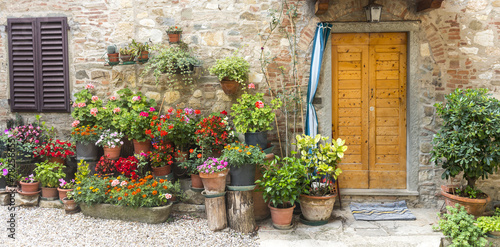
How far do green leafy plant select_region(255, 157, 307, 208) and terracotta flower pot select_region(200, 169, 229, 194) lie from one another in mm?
399

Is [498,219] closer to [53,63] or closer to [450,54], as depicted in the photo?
[450,54]

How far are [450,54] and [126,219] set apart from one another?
4764 mm

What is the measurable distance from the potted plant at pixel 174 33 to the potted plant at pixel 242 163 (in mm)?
1862

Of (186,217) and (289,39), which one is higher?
(289,39)

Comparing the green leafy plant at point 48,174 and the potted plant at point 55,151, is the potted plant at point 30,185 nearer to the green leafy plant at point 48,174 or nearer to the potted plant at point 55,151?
the green leafy plant at point 48,174

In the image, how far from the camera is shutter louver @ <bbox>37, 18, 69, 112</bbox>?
5.33 meters

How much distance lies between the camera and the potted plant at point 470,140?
4.20 m

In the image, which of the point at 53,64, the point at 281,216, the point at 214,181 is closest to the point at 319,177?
the point at 281,216

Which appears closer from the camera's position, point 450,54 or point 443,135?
point 443,135

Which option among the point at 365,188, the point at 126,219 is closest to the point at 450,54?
the point at 365,188

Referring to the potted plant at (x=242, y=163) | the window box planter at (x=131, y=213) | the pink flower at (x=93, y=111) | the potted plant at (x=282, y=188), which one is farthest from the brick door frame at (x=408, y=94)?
the pink flower at (x=93, y=111)

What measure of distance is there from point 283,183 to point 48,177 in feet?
10.3

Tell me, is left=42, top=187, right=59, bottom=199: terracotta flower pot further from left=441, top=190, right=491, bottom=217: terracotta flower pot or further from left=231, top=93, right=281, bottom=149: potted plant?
left=441, top=190, right=491, bottom=217: terracotta flower pot

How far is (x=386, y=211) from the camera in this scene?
480cm
